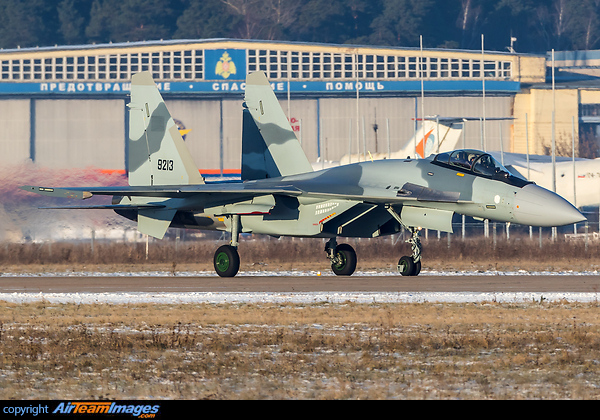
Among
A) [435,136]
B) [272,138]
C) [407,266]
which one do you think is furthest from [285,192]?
[435,136]

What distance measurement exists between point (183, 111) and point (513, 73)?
2645cm

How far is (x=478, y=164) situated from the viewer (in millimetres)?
19500

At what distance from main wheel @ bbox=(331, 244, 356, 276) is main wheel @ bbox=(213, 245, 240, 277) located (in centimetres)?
231

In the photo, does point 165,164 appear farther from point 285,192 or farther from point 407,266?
point 407,266

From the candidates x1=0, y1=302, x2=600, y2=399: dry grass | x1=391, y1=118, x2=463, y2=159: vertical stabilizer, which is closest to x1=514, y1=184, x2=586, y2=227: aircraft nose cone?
x1=0, y1=302, x2=600, y2=399: dry grass

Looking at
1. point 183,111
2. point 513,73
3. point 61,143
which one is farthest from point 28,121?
point 513,73

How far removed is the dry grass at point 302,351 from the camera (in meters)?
8.20

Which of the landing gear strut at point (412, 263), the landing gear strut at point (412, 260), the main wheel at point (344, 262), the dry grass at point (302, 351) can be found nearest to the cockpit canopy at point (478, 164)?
the landing gear strut at point (412, 260)

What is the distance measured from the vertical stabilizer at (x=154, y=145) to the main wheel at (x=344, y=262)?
4.36 metres

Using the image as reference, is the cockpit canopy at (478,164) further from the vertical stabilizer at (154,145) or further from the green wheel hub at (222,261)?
the vertical stabilizer at (154,145)

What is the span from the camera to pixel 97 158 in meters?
72.6

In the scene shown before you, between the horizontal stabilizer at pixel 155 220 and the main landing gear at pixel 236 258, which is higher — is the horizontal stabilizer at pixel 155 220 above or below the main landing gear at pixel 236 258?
above

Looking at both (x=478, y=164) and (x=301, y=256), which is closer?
(x=478, y=164)
